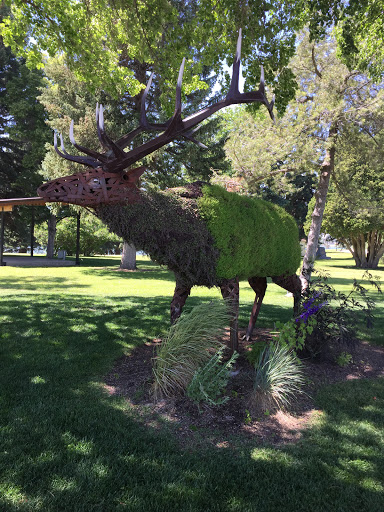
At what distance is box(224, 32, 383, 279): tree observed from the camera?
9.63 meters

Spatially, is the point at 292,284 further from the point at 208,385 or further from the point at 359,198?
the point at 359,198

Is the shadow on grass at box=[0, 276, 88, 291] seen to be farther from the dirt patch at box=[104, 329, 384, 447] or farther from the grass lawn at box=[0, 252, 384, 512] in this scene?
the dirt patch at box=[104, 329, 384, 447]

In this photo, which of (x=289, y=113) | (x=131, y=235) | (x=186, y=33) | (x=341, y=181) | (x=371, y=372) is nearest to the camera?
(x=131, y=235)

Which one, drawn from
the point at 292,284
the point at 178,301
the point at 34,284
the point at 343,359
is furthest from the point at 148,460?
the point at 34,284

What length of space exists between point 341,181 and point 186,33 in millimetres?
8382

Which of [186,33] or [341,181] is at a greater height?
[186,33]

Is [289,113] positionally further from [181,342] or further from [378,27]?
[181,342]

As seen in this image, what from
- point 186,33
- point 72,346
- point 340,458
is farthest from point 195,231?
point 186,33

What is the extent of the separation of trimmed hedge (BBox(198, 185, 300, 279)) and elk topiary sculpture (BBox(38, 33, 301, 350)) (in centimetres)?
1

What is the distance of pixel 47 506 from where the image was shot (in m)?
2.13

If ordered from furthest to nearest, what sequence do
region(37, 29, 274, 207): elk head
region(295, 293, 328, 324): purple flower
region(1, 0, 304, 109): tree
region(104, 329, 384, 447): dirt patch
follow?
region(1, 0, 304, 109): tree, region(295, 293, 328, 324): purple flower, region(37, 29, 274, 207): elk head, region(104, 329, 384, 447): dirt patch

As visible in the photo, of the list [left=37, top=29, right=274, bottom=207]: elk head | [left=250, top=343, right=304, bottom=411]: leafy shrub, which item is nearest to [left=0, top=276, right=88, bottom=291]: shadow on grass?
[left=37, top=29, right=274, bottom=207]: elk head

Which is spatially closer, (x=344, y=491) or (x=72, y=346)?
(x=344, y=491)

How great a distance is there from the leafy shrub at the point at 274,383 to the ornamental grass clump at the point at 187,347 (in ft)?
2.07
